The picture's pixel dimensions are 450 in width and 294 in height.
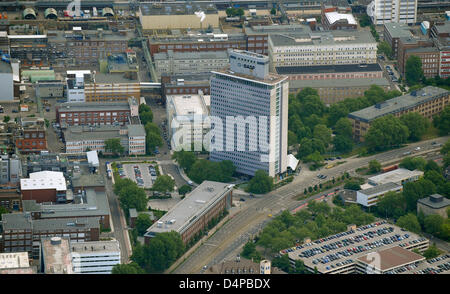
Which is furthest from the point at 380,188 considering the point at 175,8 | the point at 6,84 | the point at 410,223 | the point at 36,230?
the point at 175,8

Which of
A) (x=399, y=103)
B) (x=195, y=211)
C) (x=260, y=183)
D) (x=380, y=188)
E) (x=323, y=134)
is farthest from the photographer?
(x=399, y=103)

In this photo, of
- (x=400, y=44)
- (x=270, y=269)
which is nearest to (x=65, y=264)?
(x=270, y=269)

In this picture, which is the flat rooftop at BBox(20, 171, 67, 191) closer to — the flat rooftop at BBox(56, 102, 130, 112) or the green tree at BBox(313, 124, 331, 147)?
the flat rooftop at BBox(56, 102, 130, 112)

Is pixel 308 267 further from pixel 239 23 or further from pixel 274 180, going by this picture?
pixel 239 23

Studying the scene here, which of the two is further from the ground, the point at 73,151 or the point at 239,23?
the point at 239,23

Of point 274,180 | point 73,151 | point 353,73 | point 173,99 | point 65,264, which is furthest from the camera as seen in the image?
point 353,73

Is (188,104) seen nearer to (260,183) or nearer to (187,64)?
(260,183)

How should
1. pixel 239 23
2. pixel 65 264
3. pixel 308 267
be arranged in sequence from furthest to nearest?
pixel 239 23, pixel 308 267, pixel 65 264
